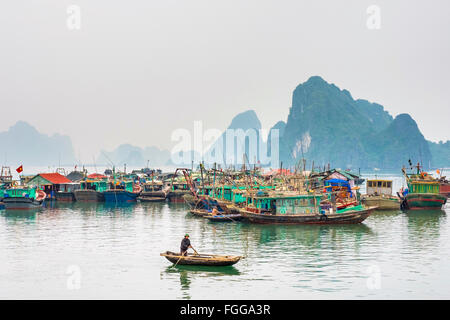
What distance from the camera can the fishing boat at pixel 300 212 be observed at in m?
44.8

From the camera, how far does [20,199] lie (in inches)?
2515

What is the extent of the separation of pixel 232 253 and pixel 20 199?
131 feet

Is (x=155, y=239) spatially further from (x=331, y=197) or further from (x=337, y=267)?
(x=331, y=197)

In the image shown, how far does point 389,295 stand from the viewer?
23875 millimetres

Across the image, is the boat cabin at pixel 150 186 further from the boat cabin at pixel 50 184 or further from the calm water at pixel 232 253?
the calm water at pixel 232 253

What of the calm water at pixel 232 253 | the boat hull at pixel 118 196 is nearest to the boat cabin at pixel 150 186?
the boat hull at pixel 118 196

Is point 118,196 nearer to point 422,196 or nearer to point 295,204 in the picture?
point 295,204

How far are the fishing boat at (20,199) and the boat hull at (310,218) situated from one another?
3154 centimetres

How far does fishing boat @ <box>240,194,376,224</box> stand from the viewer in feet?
147

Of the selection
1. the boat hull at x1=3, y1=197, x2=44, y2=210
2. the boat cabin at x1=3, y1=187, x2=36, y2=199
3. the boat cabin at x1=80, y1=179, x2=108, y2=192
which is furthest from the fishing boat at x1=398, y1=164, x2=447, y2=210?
the boat cabin at x1=3, y1=187, x2=36, y2=199

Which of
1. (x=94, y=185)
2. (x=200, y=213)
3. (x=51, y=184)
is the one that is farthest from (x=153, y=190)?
(x=200, y=213)

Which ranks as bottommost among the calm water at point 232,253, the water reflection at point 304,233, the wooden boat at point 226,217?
the calm water at point 232,253

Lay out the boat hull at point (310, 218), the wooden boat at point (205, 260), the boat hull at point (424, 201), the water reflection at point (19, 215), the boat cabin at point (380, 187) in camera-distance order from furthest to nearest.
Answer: the boat cabin at point (380, 187)
the boat hull at point (424, 201)
the water reflection at point (19, 215)
the boat hull at point (310, 218)
the wooden boat at point (205, 260)

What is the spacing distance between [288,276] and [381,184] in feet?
144
